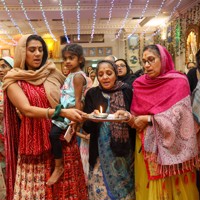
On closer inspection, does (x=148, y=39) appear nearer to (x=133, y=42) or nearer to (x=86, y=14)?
(x=133, y=42)

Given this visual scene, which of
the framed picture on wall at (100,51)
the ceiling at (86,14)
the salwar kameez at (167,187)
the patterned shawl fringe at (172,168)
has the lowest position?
the salwar kameez at (167,187)

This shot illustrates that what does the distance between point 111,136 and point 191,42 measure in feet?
22.3

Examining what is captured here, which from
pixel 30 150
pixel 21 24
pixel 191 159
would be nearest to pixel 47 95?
pixel 30 150

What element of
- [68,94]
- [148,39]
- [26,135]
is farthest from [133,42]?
[26,135]

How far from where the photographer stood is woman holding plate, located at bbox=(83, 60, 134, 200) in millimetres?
2268

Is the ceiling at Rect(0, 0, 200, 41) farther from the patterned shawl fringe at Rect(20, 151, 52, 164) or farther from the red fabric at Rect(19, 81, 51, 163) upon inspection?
the patterned shawl fringe at Rect(20, 151, 52, 164)

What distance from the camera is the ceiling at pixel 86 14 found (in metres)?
8.55

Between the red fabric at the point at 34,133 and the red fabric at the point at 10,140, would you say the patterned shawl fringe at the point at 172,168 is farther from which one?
the red fabric at the point at 10,140

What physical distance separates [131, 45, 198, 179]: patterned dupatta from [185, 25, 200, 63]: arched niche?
5.96 meters

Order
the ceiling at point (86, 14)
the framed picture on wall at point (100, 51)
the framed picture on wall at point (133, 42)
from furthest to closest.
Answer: the framed picture on wall at point (100, 51), the framed picture on wall at point (133, 42), the ceiling at point (86, 14)

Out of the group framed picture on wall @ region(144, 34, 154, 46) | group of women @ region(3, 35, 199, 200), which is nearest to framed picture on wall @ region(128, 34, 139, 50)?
framed picture on wall @ region(144, 34, 154, 46)

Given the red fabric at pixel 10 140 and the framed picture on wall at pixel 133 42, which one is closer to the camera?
the red fabric at pixel 10 140

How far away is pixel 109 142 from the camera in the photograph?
7.50 ft

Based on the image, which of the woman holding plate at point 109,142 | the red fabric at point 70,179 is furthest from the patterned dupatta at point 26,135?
the woman holding plate at point 109,142
